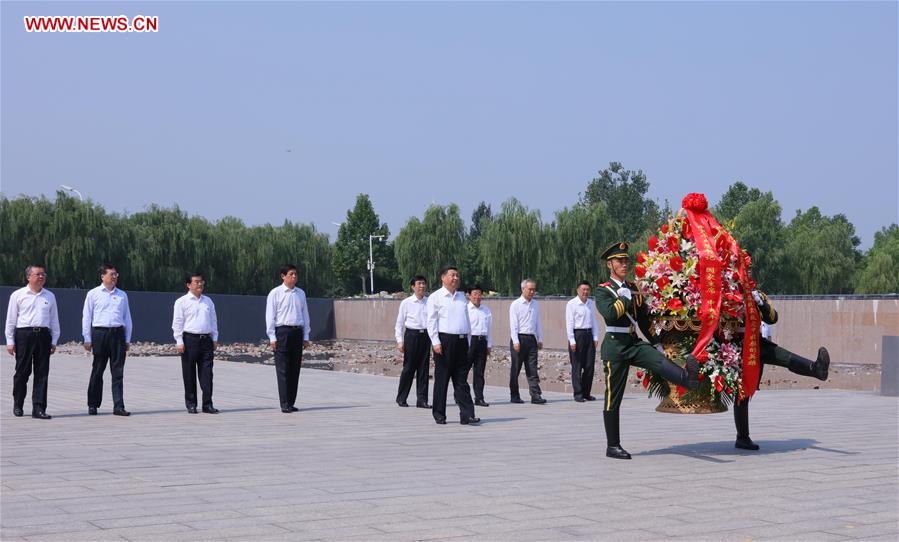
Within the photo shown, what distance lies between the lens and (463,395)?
37.2ft

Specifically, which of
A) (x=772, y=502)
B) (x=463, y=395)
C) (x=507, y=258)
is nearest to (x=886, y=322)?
(x=463, y=395)

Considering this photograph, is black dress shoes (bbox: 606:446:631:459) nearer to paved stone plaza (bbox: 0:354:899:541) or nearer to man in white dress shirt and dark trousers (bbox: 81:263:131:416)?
paved stone plaza (bbox: 0:354:899:541)

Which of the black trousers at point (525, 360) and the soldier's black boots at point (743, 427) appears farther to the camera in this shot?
the black trousers at point (525, 360)

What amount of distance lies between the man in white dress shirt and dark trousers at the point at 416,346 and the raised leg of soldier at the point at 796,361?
532 cm

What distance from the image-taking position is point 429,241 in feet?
197

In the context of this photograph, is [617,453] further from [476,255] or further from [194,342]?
[476,255]

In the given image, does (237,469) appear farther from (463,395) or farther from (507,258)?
(507,258)

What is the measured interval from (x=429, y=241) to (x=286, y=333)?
47219mm

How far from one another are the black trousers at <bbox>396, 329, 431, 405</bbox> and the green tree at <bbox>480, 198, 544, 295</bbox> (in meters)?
39.4

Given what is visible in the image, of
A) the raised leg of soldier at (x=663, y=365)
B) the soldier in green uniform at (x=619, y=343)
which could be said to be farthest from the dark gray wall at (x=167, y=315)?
the raised leg of soldier at (x=663, y=365)

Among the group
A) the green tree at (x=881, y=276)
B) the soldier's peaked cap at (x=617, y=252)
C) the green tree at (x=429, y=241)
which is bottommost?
the soldier's peaked cap at (x=617, y=252)

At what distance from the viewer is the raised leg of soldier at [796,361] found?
8500 millimetres

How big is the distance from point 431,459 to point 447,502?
78.8 inches

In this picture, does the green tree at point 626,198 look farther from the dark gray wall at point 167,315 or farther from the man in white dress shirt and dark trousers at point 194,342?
the man in white dress shirt and dark trousers at point 194,342
